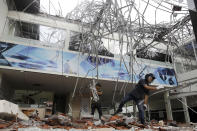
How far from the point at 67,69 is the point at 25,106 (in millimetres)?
3236

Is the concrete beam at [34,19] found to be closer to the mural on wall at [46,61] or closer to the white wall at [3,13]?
the white wall at [3,13]

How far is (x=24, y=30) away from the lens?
833 cm

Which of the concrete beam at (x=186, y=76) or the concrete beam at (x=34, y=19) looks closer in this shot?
the concrete beam at (x=34, y=19)

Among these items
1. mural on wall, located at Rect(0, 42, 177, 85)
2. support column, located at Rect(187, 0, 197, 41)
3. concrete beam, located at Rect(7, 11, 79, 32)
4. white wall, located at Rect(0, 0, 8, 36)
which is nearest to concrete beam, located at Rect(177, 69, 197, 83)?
mural on wall, located at Rect(0, 42, 177, 85)

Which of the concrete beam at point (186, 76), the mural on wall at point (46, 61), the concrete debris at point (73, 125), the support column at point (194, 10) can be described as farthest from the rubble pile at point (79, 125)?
the concrete beam at point (186, 76)

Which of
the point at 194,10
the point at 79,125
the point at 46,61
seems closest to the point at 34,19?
the point at 46,61

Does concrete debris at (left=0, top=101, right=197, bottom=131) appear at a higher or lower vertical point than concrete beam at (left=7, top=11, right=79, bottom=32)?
lower

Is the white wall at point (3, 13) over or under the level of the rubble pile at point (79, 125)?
over

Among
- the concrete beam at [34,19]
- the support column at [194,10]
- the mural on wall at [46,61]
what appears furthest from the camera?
the concrete beam at [34,19]

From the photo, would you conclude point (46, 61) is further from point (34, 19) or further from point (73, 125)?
point (73, 125)

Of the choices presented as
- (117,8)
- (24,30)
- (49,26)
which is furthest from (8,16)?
(117,8)

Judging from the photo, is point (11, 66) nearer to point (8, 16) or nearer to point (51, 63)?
point (51, 63)

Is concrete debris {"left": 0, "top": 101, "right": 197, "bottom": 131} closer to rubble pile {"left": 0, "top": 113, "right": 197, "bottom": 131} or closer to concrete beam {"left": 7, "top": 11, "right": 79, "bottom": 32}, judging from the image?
rubble pile {"left": 0, "top": 113, "right": 197, "bottom": 131}

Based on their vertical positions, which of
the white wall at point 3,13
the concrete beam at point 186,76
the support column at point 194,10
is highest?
the white wall at point 3,13
